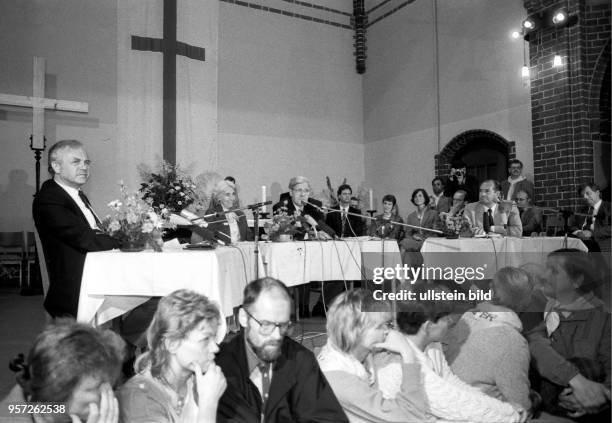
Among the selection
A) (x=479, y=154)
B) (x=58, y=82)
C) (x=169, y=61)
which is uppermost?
(x=169, y=61)

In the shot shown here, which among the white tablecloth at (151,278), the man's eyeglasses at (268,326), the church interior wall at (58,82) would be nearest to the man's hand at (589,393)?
the man's eyeglasses at (268,326)

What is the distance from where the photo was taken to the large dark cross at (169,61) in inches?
314

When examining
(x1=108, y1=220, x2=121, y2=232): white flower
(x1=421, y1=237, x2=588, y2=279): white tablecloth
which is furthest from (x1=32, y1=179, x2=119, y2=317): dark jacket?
(x1=421, y1=237, x2=588, y2=279): white tablecloth

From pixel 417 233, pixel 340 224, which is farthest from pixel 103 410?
pixel 340 224

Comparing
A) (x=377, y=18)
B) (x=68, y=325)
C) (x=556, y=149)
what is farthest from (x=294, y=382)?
(x=377, y=18)

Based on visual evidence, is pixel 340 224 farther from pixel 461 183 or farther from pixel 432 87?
pixel 432 87

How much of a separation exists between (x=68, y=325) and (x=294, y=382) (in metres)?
0.75

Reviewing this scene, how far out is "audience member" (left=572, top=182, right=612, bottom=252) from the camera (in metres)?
5.35

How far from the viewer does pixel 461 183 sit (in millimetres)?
8117

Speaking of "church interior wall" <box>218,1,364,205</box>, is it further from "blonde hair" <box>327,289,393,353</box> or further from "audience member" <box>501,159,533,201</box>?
"blonde hair" <box>327,289,393,353</box>

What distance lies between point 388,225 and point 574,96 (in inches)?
133

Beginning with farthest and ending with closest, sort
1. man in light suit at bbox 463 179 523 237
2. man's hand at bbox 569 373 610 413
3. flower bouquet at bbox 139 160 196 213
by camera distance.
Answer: flower bouquet at bbox 139 160 196 213 < man in light suit at bbox 463 179 523 237 < man's hand at bbox 569 373 610 413

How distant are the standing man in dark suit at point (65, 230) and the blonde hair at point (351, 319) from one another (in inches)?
62.5

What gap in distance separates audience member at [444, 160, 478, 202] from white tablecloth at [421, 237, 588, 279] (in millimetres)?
3378
